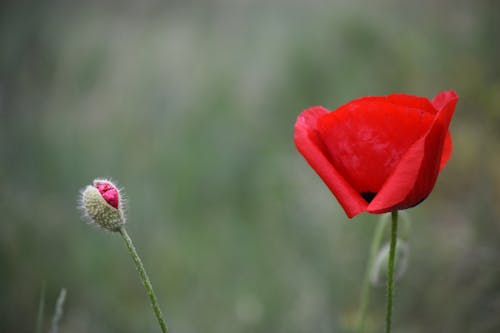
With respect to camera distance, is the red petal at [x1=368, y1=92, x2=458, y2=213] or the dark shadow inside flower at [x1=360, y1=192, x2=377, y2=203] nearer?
the red petal at [x1=368, y1=92, x2=458, y2=213]

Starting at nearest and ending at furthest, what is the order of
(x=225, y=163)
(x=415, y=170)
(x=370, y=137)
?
1. (x=415, y=170)
2. (x=370, y=137)
3. (x=225, y=163)

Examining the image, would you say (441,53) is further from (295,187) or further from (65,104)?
(65,104)

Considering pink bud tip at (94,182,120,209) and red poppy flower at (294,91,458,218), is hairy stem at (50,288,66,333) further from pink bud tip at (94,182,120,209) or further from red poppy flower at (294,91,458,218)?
red poppy flower at (294,91,458,218)

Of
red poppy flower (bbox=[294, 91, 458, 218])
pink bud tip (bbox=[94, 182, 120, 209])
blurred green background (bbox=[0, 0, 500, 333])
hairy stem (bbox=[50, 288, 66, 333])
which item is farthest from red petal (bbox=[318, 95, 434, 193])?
blurred green background (bbox=[0, 0, 500, 333])

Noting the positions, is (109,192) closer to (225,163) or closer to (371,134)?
(371,134)

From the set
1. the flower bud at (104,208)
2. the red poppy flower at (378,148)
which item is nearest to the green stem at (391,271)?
the red poppy flower at (378,148)

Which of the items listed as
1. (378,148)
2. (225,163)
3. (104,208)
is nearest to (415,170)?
(378,148)
